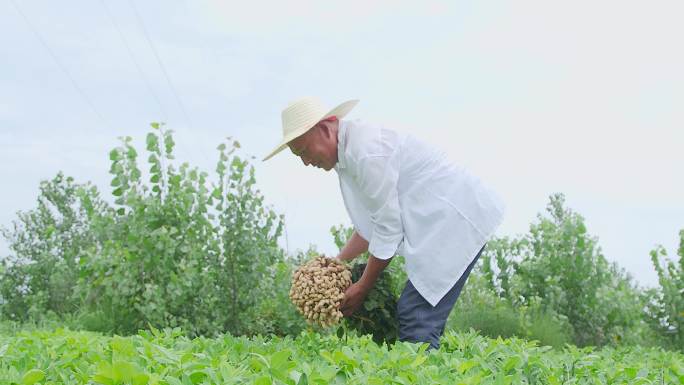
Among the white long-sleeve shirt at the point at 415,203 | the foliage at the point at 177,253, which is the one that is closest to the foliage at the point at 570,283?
the foliage at the point at 177,253

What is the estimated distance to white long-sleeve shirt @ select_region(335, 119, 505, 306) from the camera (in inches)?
150

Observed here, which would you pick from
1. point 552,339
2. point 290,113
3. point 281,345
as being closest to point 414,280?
point 281,345

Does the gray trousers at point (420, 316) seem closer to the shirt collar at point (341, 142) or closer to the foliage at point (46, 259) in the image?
the shirt collar at point (341, 142)

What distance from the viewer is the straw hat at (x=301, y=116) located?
3834 millimetres

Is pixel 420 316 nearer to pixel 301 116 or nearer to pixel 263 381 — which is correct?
pixel 301 116

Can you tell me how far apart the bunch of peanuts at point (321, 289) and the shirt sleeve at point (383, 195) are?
0.26m

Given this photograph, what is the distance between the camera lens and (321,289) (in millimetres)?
3795

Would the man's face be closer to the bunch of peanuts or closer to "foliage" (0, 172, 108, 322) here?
the bunch of peanuts

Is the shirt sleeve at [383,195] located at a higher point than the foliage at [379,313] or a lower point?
higher

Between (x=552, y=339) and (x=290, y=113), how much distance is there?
15.8 feet

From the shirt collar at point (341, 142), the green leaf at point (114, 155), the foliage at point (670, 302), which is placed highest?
the green leaf at point (114, 155)

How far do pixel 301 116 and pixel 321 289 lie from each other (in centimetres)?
92

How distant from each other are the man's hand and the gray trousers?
23 centimetres

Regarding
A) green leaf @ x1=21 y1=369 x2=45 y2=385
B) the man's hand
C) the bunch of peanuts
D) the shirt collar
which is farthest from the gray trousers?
green leaf @ x1=21 y1=369 x2=45 y2=385
